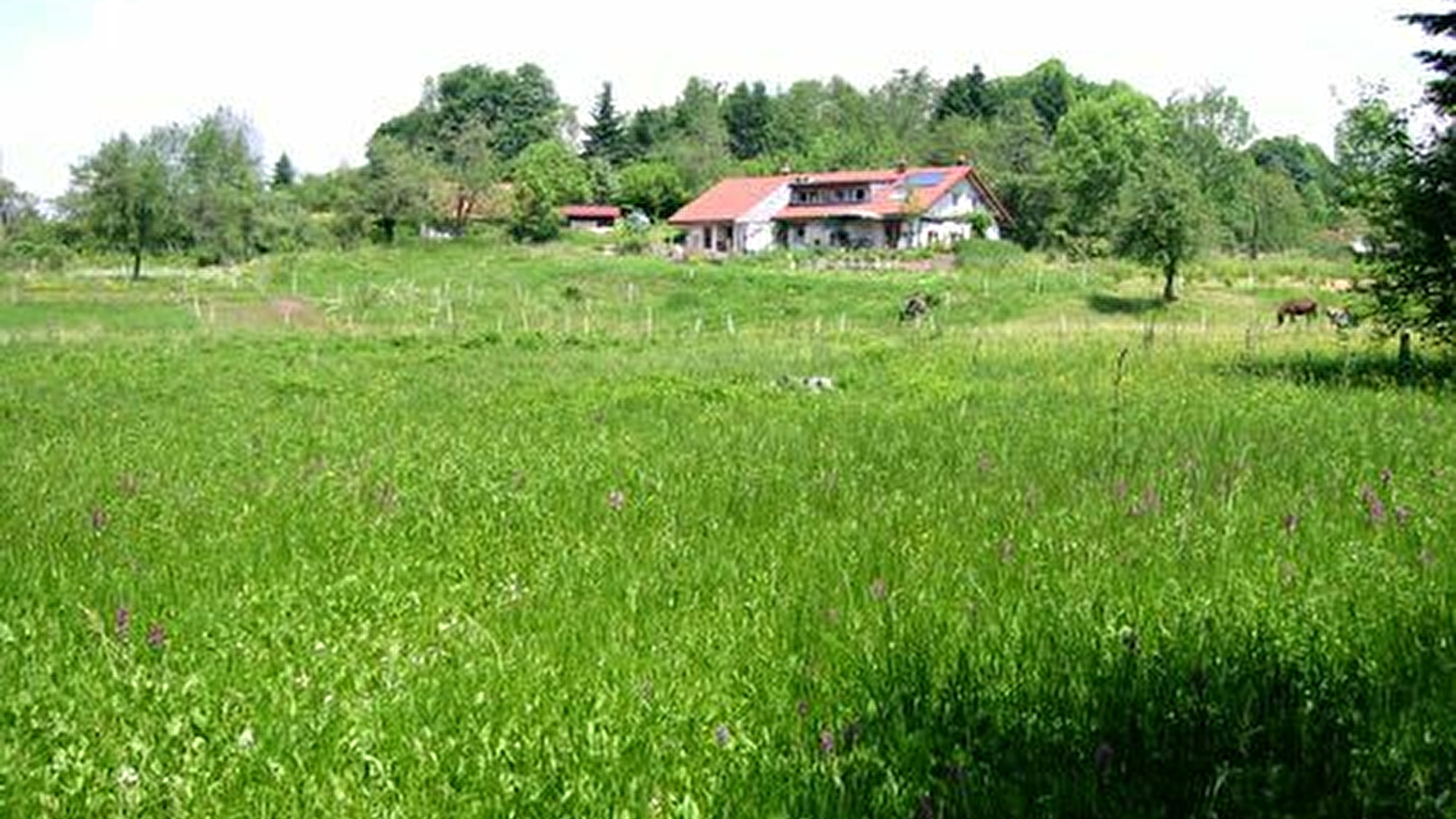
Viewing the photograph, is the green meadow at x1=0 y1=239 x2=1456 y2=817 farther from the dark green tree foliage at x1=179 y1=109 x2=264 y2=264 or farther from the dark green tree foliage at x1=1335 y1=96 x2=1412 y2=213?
the dark green tree foliage at x1=179 y1=109 x2=264 y2=264

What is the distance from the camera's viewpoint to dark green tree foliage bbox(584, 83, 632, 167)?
148875 millimetres

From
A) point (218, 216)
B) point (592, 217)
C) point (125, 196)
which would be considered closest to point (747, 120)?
point (592, 217)

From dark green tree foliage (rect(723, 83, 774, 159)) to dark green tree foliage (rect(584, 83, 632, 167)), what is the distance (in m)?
14.5

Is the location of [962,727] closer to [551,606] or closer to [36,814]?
[551,606]

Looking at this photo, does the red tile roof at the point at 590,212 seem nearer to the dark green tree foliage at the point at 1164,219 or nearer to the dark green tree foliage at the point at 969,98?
the dark green tree foliage at the point at 969,98

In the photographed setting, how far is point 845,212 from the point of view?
297 ft

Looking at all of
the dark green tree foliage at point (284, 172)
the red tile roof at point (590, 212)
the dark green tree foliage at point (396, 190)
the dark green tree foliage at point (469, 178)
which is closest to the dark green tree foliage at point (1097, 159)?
the red tile roof at point (590, 212)

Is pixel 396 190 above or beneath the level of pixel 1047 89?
beneath

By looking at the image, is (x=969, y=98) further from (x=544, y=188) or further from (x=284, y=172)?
(x=284, y=172)

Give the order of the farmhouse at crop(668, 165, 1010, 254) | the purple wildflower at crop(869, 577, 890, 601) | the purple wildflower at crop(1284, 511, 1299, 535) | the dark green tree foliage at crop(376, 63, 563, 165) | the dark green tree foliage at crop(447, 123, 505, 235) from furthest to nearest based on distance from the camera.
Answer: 1. the dark green tree foliage at crop(376, 63, 563, 165)
2. the dark green tree foliage at crop(447, 123, 505, 235)
3. the farmhouse at crop(668, 165, 1010, 254)
4. the purple wildflower at crop(1284, 511, 1299, 535)
5. the purple wildflower at crop(869, 577, 890, 601)

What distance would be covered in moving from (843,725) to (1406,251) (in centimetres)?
1967

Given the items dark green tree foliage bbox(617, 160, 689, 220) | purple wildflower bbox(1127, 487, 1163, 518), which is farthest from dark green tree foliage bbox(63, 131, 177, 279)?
purple wildflower bbox(1127, 487, 1163, 518)

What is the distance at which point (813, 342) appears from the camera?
32.8 metres

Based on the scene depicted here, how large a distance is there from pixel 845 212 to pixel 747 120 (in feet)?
240
